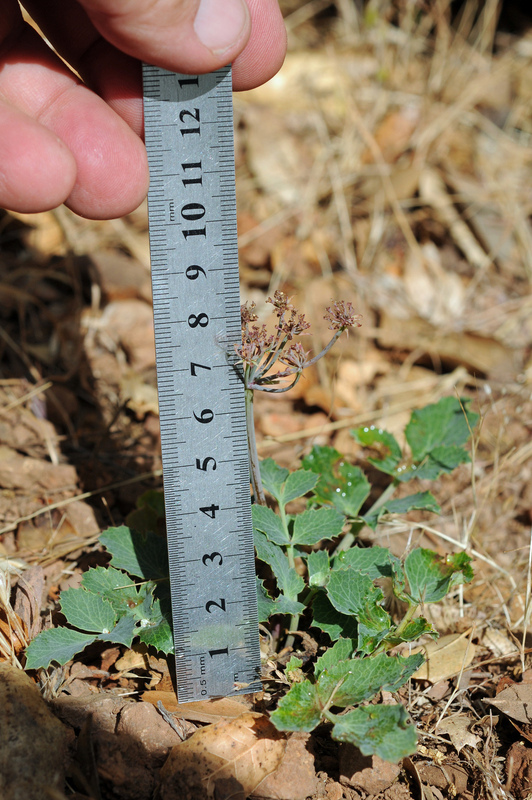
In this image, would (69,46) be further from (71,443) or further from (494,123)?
(494,123)

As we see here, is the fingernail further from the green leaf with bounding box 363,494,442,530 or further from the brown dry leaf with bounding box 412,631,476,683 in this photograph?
the brown dry leaf with bounding box 412,631,476,683

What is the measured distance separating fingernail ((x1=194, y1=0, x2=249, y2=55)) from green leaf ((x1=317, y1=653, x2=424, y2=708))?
6.01ft

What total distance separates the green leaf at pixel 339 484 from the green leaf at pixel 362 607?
45cm

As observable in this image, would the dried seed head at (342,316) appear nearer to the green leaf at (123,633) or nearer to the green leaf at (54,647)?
the green leaf at (123,633)

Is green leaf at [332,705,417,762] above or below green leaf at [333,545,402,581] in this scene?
below

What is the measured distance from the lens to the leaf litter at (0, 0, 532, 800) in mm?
1914

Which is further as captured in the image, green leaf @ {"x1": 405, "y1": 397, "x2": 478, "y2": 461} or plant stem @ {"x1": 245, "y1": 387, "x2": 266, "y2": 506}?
green leaf @ {"x1": 405, "y1": 397, "x2": 478, "y2": 461}

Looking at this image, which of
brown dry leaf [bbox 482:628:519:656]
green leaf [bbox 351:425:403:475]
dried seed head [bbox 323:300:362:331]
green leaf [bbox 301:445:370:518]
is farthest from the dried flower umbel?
brown dry leaf [bbox 482:628:519:656]

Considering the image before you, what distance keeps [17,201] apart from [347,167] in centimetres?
324

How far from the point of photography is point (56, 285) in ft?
13.0

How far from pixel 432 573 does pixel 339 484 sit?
1.61 feet

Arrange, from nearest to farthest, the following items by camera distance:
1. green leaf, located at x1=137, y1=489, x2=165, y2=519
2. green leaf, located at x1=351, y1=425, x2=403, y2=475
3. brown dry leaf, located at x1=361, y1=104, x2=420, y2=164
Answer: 1. green leaf, located at x1=137, y1=489, x2=165, y2=519
2. green leaf, located at x1=351, y1=425, x2=403, y2=475
3. brown dry leaf, located at x1=361, y1=104, x2=420, y2=164

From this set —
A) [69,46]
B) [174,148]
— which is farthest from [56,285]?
[174,148]

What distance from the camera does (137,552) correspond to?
2.11 meters
